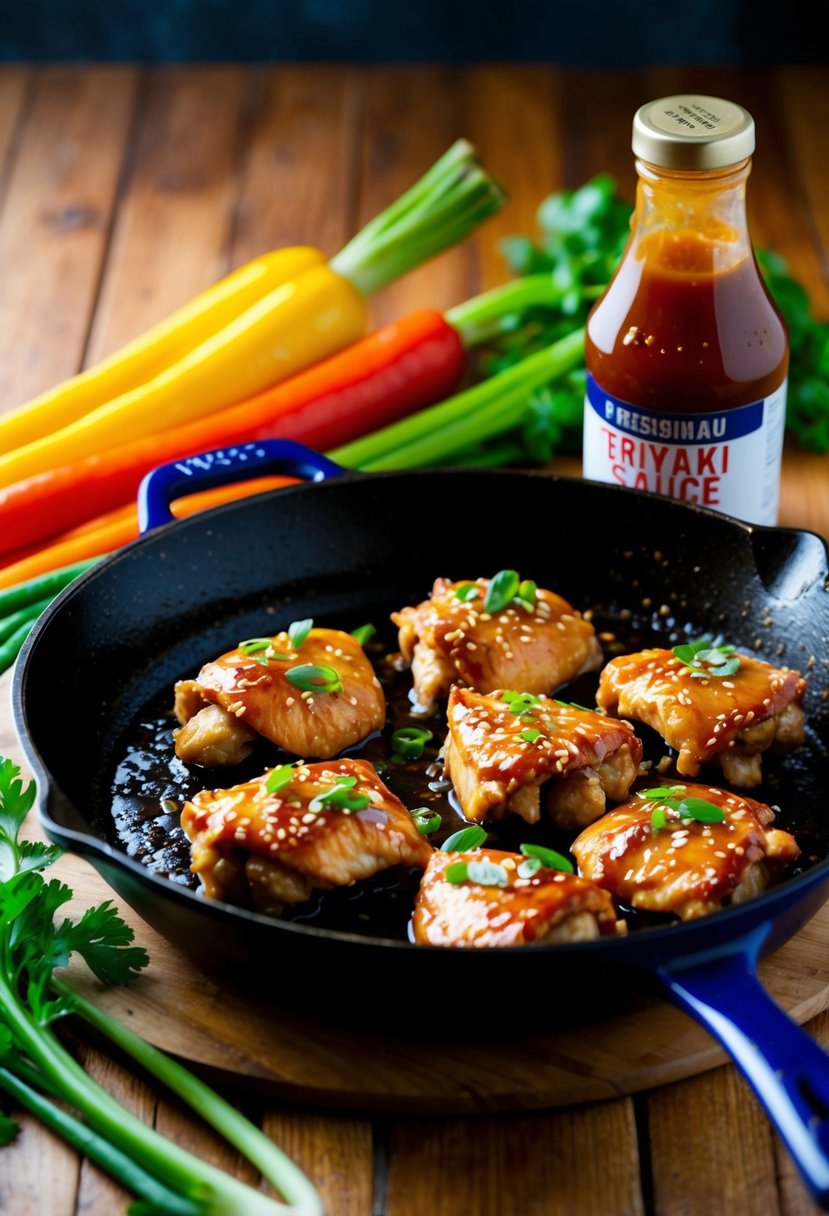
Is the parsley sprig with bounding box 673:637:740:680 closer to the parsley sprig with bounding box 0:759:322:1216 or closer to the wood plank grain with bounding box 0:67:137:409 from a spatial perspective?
the parsley sprig with bounding box 0:759:322:1216

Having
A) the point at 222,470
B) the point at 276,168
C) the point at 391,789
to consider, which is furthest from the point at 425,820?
the point at 276,168

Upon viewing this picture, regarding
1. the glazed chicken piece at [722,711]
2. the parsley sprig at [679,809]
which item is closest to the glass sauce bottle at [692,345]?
the glazed chicken piece at [722,711]

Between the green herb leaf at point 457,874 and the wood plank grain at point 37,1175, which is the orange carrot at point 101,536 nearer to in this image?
the green herb leaf at point 457,874

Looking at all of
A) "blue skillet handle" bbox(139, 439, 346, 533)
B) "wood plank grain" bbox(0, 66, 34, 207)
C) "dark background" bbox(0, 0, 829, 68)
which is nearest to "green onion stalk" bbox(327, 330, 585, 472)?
"blue skillet handle" bbox(139, 439, 346, 533)

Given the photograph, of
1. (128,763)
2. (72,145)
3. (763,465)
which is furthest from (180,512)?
(72,145)

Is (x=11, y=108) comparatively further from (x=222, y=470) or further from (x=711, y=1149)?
(x=711, y=1149)
